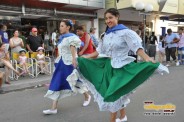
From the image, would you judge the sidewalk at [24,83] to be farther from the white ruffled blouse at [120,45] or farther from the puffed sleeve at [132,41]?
the puffed sleeve at [132,41]

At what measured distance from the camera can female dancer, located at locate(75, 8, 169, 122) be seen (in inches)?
151

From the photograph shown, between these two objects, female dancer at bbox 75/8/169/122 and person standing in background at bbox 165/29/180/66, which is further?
person standing in background at bbox 165/29/180/66

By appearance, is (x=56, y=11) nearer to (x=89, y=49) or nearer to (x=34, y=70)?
(x=34, y=70)

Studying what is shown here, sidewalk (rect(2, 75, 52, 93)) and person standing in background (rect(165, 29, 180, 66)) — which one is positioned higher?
person standing in background (rect(165, 29, 180, 66))

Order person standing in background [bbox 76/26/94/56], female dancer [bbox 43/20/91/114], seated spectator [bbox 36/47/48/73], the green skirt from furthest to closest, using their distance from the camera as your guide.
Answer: seated spectator [bbox 36/47/48/73] < person standing in background [bbox 76/26/94/56] < female dancer [bbox 43/20/91/114] < the green skirt

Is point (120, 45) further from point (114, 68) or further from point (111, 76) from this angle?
point (111, 76)

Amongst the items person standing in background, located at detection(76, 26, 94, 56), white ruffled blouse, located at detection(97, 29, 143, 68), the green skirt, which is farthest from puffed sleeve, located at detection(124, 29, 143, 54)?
person standing in background, located at detection(76, 26, 94, 56)

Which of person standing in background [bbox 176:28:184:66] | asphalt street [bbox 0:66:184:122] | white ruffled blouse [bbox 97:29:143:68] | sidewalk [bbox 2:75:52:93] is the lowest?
sidewalk [bbox 2:75:52:93]

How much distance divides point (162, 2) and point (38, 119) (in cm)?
1789

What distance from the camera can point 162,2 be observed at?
21.2 metres

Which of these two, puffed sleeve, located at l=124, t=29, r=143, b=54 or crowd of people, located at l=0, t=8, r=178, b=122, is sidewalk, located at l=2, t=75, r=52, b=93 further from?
puffed sleeve, located at l=124, t=29, r=143, b=54

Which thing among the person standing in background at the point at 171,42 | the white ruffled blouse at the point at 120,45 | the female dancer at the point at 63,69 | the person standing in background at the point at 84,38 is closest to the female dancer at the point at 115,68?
the white ruffled blouse at the point at 120,45

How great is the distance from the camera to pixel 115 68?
4078mm

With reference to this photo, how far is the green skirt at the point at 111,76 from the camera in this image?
12.5 ft
